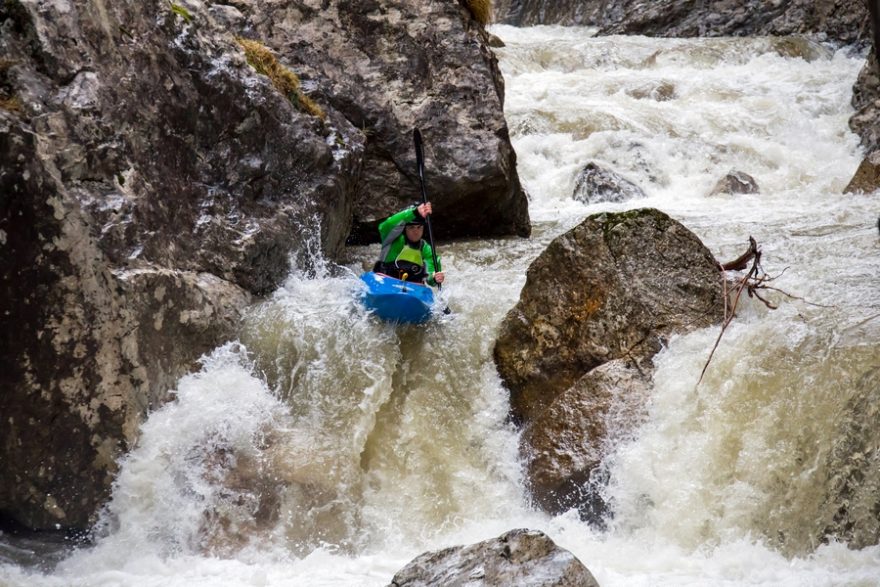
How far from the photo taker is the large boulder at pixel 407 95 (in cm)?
866

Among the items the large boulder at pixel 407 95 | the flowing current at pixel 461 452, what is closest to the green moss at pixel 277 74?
the large boulder at pixel 407 95

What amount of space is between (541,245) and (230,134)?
3.45 m

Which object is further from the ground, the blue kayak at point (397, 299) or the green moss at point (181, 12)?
the green moss at point (181, 12)

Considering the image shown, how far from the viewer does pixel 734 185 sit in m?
10.7

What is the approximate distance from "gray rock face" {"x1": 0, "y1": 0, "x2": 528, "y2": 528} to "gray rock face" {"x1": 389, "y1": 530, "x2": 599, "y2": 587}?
2.37 metres

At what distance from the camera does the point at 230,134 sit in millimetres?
7047

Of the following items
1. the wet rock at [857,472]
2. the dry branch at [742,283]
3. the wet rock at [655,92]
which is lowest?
the wet rock at [857,472]

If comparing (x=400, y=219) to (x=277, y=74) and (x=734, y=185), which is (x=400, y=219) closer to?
(x=277, y=74)

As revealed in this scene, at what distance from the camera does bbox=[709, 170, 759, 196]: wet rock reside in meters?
10.7

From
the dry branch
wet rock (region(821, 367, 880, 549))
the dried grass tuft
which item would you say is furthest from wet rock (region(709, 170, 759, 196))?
wet rock (region(821, 367, 880, 549))

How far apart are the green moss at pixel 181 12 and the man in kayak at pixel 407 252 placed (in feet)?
7.73

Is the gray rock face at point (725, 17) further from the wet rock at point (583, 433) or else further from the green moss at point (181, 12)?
the green moss at point (181, 12)

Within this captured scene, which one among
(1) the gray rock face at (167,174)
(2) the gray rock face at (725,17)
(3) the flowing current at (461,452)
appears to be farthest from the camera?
(2) the gray rock face at (725,17)

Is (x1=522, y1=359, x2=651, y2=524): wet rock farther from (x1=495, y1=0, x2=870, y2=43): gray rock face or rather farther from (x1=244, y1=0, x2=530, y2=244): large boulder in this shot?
(x1=495, y1=0, x2=870, y2=43): gray rock face
